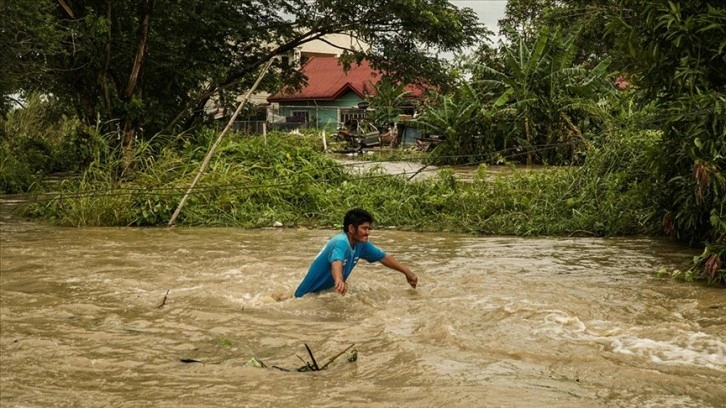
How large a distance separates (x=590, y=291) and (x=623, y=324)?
4.63 ft

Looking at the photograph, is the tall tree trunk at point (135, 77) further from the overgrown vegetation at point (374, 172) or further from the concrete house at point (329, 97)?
the concrete house at point (329, 97)

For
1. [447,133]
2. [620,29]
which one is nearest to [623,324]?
[620,29]

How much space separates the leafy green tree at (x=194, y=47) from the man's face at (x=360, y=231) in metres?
9.11

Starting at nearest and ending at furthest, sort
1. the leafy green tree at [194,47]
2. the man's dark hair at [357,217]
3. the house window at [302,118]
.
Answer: the man's dark hair at [357,217] < the leafy green tree at [194,47] < the house window at [302,118]

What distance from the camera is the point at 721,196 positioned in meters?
8.45

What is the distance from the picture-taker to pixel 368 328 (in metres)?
6.86

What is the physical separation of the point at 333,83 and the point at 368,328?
3594 cm

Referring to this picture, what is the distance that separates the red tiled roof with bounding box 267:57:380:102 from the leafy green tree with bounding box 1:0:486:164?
21014mm

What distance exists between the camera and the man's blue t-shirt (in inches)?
284

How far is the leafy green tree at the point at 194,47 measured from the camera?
16.0 metres

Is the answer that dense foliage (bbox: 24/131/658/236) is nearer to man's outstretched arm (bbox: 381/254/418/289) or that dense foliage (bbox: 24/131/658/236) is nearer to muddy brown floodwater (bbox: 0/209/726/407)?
muddy brown floodwater (bbox: 0/209/726/407)

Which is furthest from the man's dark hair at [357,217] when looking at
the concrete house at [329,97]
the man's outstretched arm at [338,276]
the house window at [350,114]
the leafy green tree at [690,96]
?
the house window at [350,114]

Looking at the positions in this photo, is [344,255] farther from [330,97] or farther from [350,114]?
[330,97]

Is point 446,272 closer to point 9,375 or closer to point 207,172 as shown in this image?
point 9,375
